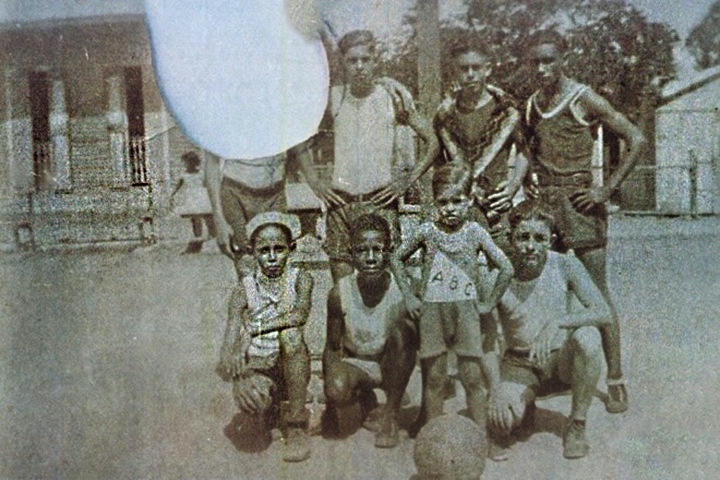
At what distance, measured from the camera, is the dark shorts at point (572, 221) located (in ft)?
13.2

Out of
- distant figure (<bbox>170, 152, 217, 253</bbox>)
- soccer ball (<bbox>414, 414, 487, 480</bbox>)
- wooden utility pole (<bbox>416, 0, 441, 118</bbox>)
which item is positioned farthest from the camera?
distant figure (<bbox>170, 152, 217, 253</bbox>)

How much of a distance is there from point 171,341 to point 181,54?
1.46 metres

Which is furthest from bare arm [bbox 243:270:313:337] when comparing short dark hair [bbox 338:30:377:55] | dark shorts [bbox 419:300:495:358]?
short dark hair [bbox 338:30:377:55]

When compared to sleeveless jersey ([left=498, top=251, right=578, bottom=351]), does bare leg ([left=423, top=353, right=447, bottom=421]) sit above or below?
below

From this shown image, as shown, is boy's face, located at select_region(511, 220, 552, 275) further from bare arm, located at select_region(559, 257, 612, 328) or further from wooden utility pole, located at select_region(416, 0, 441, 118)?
wooden utility pole, located at select_region(416, 0, 441, 118)

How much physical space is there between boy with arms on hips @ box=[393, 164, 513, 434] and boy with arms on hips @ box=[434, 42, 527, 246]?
7 cm

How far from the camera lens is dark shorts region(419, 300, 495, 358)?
13.2 ft

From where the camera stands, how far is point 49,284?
411 cm

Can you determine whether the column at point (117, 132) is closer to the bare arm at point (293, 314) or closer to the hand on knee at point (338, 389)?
the bare arm at point (293, 314)

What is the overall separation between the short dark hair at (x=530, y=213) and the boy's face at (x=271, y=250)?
116 cm

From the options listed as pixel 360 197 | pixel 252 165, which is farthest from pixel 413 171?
pixel 252 165

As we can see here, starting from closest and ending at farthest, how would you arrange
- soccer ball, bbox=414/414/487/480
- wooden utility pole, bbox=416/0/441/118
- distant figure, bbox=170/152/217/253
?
soccer ball, bbox=414/414/487/480 < wooden utility pole, bbox=416/0/441/118 < distant figure, bbox=170/152/217/253

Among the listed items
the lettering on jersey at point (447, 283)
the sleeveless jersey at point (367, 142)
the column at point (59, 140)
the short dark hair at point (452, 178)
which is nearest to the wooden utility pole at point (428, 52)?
the sleeveless jersey at point (367, 142)

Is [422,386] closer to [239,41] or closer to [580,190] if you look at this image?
[580,190]
